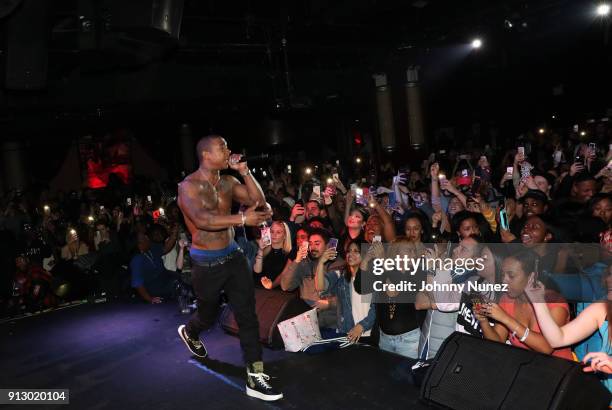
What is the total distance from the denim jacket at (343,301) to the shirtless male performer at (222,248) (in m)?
0.98

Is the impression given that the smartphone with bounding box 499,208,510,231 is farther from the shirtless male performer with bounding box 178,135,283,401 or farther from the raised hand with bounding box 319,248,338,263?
the shirtless male performer with bounding box 178,135,283,401

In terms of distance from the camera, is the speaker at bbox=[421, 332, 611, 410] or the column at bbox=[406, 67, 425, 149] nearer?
the speaker at bbox=[421, 332, 611, 410]

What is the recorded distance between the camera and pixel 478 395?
2793mm

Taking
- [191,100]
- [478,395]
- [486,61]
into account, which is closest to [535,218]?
[478,395]

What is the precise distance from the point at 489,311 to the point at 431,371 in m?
A: 0.50

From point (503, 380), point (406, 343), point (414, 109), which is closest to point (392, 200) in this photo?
point (406, 343)

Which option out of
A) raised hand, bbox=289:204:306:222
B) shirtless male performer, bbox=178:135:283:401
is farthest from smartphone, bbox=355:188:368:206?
shirtless male performer, bbox=178:135:283:401

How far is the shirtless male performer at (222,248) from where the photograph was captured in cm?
342

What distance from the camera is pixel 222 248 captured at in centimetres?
352

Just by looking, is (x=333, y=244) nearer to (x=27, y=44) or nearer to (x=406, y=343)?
(x=406, y=343)

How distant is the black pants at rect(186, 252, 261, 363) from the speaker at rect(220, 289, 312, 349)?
58 centimetres

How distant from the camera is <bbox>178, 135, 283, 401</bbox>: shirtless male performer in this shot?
3.42 m

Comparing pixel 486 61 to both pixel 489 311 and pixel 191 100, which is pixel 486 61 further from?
pixel 489 311

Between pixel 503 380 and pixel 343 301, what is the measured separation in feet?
5.63
